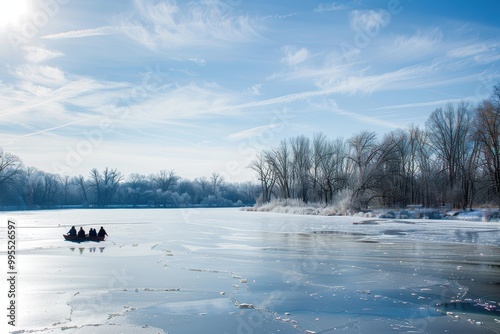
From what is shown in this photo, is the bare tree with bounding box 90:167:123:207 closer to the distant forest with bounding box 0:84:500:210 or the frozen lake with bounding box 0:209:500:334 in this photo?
the distant forest with bounding box 0:84:500:210

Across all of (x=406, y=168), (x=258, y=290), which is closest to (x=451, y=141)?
(x=406, y=168)

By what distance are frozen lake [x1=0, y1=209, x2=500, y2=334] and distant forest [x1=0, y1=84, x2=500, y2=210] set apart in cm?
2508

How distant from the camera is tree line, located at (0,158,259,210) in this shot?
225 feet

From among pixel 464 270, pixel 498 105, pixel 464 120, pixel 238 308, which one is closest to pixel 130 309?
pixel 238 308

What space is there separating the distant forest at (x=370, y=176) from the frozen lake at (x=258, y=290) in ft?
82.3

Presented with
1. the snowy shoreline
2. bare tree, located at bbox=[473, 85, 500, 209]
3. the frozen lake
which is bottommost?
the frozen lake

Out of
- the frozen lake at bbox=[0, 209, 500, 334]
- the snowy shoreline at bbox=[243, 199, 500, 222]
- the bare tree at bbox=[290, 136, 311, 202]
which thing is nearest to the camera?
the frozen lake at bbox=[0, 209, 500, 334]

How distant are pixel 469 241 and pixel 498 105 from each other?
→ 21.2 metres

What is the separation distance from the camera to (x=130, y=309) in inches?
279

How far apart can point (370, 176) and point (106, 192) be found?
59.8 metres

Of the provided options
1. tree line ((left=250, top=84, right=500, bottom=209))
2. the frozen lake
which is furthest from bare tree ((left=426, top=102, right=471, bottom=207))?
the frozen lake

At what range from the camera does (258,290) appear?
8516 mm

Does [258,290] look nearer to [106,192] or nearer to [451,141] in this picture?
[451,141]

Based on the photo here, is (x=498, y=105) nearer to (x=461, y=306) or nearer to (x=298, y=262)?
(x=298, y=262)
